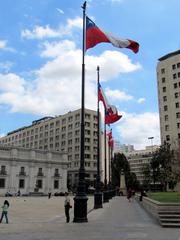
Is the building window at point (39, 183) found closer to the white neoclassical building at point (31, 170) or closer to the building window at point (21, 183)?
the white neoclassical building at point (31, 170)

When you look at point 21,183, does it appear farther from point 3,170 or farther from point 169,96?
point 169,96

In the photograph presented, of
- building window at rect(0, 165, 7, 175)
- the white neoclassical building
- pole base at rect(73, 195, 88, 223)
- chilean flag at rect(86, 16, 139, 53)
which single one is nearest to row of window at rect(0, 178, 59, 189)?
the white neoclassical building

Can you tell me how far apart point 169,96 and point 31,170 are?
42.6 metres

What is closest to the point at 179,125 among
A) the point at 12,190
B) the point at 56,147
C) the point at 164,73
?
the point at 164,73

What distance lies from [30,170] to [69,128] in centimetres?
3315

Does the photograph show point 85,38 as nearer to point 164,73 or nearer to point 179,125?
point 179,125

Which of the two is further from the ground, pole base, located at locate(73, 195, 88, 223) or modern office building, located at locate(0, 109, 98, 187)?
modern office building, located at locate(0, 109, 98, 187)

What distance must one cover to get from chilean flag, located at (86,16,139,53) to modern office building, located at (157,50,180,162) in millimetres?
A: 66367

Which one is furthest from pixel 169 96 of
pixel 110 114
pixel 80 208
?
pixel 80 208

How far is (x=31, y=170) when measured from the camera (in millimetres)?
96812

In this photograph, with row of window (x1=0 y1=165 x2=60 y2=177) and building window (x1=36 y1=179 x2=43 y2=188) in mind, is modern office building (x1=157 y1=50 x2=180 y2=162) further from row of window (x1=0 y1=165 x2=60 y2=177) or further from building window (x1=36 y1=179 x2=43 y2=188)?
building window (x1=36 y1=179 x2=43 y2=188)

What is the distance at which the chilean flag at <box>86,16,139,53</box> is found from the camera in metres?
17.7

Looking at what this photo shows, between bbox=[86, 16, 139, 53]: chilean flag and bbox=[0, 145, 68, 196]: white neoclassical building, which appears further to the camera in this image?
bbox=[0, 145, 68, 196]: white neoclassical building

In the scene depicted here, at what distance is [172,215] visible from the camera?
16000 mm
